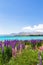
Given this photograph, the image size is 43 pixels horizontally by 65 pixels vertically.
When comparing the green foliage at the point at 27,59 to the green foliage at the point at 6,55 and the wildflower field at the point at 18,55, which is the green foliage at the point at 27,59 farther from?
the green foliage at the point at 6,55

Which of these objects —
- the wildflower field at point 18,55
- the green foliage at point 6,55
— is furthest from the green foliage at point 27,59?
the green foliage at point 6,55

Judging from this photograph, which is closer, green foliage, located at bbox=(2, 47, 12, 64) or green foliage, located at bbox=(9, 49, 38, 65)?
green foliage, located at bbox=(9, 49, 38, 65)

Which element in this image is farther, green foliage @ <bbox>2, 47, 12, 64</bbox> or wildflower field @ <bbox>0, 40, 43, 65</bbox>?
green foliage @ <bbox>2, 47, 12, 64</bbox>

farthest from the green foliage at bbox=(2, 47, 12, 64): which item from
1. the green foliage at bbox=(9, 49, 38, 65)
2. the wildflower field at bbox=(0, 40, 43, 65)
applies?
the green foliage at bbox=(9, 49, 38, 65)

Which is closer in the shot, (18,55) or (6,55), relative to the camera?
(18,55)

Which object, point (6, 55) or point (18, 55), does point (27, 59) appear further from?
point (6, 55)

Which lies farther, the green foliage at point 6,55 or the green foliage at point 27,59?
the green foliage at point 6,55

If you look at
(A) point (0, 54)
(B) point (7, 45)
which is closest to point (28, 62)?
(A) point (0, 54)

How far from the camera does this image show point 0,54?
14.3 ft

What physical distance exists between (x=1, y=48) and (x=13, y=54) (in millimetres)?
385

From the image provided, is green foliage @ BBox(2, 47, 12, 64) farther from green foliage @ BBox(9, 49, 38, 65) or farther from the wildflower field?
green foliage @ BBox(9, 49, 38, 65)

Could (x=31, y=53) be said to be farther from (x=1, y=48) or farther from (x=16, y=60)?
Answer: (x=1, y=48)

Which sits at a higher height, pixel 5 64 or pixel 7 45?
pixel 7 45

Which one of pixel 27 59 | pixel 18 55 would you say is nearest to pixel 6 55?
pixel 18 55
